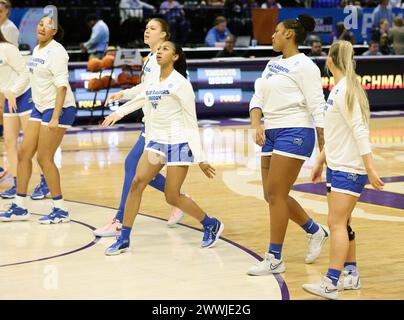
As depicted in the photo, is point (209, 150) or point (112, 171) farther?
point (209, 150)

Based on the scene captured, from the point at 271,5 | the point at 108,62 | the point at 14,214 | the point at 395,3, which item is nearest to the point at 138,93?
the point at 14,214

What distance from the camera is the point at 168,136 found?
775 cm

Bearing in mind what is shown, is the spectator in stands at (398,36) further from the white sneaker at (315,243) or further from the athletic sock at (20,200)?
the white sneaker at (315,243)

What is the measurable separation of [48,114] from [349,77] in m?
3.54

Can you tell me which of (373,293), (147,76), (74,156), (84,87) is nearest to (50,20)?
(147,76)

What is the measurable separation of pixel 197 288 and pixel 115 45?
1428 centimetres

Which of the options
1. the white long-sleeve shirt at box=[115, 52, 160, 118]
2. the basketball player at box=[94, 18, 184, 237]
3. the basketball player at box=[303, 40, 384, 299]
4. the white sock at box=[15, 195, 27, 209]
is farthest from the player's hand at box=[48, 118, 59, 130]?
the basketball player at box=[303, 40, 384, 299]

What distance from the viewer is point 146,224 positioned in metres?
9.14

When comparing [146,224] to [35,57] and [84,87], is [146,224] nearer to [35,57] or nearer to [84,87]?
[35,57]

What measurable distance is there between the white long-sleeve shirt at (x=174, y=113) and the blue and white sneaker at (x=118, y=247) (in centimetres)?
87

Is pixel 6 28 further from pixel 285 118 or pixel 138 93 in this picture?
pixel 285 118

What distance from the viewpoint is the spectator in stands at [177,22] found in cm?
2083

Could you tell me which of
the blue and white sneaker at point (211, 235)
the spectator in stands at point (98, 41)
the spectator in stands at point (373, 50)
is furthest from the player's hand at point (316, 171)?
the spectator in stands at point (373, 50)

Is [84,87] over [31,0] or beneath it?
beneath
